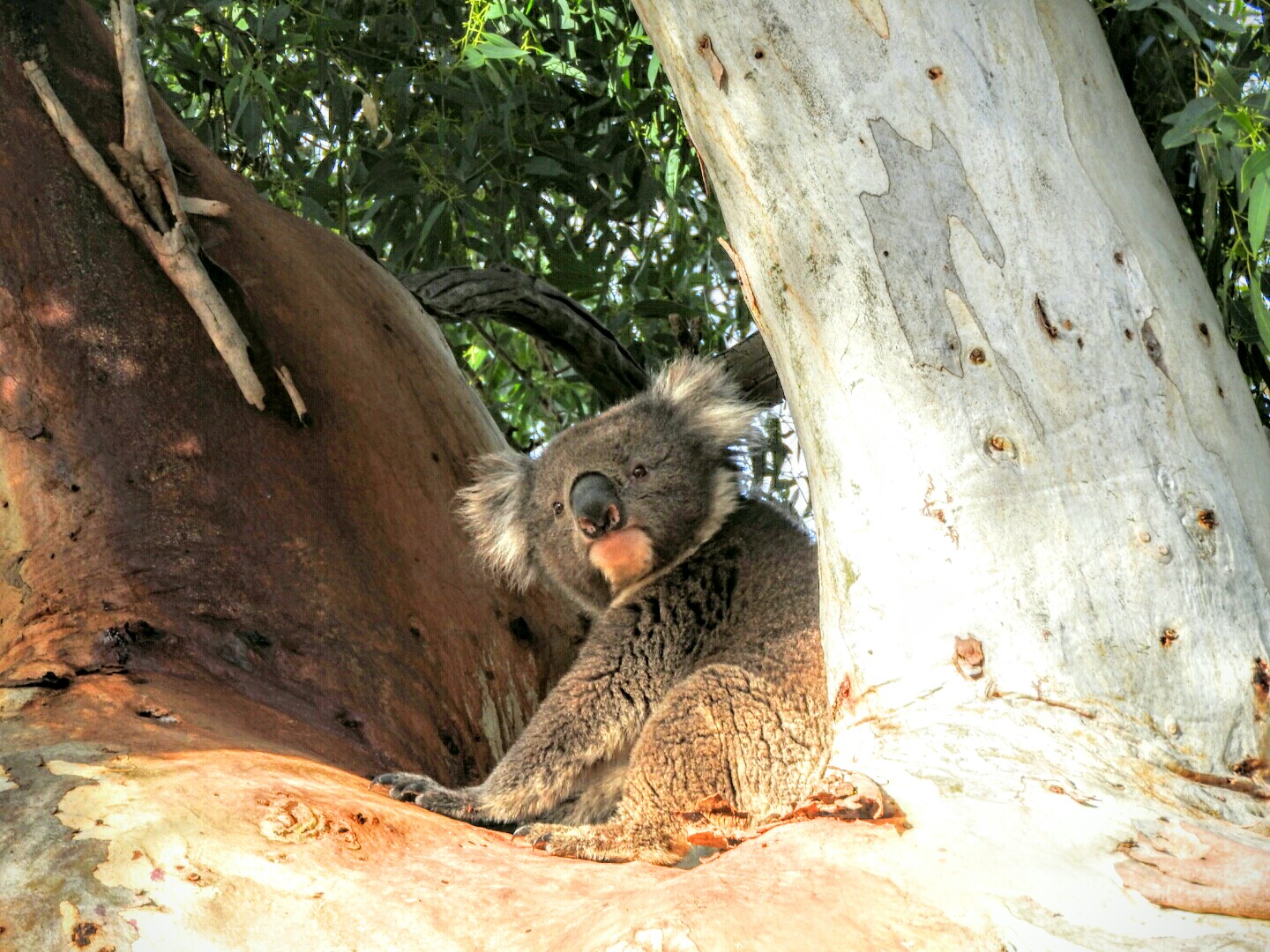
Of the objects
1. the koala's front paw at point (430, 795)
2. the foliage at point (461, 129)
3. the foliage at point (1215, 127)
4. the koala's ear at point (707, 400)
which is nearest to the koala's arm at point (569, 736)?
the koala's front paw at point (430, 795)

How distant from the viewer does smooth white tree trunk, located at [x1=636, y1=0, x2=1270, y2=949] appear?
72.9 inches

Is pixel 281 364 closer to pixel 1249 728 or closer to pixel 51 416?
pixel 51 416

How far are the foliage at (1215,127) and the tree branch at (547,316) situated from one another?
162cm

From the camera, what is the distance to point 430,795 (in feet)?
8.63

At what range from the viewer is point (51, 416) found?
114 inches

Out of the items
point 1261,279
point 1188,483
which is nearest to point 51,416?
point 1188,483

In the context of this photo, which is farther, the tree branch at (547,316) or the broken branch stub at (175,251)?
the tree branch at (547,316)

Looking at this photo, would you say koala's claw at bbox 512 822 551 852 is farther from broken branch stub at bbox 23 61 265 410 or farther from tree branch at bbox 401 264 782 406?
tree branch at bbox 401 264 782 406

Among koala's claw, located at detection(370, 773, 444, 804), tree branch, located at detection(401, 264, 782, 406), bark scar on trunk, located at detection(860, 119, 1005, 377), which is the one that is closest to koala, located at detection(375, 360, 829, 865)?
koala's claw, located at detection(370, 773, 444, 804)

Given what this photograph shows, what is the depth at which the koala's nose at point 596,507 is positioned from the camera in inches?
131

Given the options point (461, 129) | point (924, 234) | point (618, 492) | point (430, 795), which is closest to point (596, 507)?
point (618, 492)

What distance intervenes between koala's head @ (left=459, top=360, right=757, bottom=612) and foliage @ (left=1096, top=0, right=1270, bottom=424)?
135 cm

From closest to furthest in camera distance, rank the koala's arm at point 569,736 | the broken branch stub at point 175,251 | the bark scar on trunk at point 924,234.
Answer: the bark scar on trunk at point 924,234 < the koala's arm at point 569,736 < the broken branch stub at point 175,251

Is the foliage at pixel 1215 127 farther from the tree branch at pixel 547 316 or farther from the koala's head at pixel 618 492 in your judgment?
the tree branch at pixel 547 316
